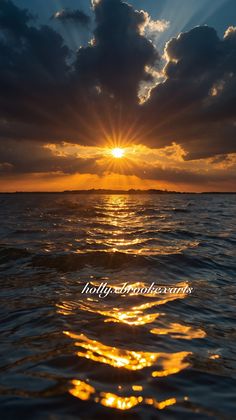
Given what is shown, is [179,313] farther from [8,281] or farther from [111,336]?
[8,281]

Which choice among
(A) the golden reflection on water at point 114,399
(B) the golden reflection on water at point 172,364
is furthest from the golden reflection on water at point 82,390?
(B) the golden reflection on water at point 172,364

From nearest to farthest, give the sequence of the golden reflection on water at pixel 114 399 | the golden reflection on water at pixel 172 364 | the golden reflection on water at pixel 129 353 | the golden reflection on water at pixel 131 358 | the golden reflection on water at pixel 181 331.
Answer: the golden reflection on water at pixel 114 399 < the golden reflection on water at pixel 129 353 < the golden reflection on water at pixel 172 364 < the golden reflection on water at pixel 131 358 < the golden reflection on water at pixel 181 331

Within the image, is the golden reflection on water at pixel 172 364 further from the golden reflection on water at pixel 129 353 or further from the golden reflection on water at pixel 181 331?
the golden reflection on water at pixel 181 331

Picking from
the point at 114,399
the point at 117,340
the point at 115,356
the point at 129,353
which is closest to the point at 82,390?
the point at 114,399

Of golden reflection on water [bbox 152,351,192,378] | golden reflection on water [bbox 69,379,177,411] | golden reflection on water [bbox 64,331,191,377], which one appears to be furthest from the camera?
golden reflection on water [bbox 64,331,191,377]

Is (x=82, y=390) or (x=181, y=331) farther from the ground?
(x=82, y=390)

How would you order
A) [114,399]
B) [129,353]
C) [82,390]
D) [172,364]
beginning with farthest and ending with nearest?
[129,353], [172,364], [82,390], [114,399]

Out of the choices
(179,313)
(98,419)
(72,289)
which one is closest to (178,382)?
(98,419)

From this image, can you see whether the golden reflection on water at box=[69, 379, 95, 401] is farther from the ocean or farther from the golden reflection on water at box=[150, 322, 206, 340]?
the golden reflection on water at box=[150, 322, 206, 340]

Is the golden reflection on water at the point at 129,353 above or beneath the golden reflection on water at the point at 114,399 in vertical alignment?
beneath

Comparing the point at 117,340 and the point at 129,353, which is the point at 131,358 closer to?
the point at 129,353

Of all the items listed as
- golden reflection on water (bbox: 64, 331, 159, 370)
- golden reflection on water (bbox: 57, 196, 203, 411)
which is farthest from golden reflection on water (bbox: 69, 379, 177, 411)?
golden reflection on water (bbox: 64, 331, 159, 370)

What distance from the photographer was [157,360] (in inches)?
183

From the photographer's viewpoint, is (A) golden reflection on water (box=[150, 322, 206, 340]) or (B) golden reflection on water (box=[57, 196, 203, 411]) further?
(A) golden reflection on water (box=[150, 322, 206, 340])
